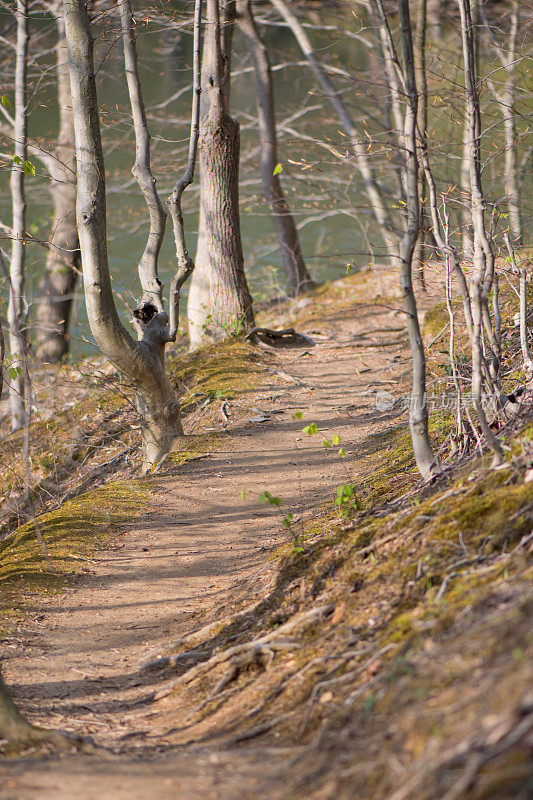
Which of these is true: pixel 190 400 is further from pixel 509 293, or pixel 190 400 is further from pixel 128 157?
pixel 128 157

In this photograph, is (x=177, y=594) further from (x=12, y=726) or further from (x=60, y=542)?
(x=12, y=726)

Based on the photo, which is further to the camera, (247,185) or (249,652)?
(247,185)

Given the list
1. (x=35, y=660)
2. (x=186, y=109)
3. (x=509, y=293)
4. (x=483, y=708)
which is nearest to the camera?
(x=483, y=708)

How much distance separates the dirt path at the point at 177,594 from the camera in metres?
2.43

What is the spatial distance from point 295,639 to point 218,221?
22.8 feet

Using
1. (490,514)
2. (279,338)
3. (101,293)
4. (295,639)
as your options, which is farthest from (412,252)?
(279,338)

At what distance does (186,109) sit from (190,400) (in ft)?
44.9

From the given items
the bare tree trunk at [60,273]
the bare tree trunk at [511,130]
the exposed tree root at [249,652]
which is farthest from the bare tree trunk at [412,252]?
the bare tree trunk at [60,273]

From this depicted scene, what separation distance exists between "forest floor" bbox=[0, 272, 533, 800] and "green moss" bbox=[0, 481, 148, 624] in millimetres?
79

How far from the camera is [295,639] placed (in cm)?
336

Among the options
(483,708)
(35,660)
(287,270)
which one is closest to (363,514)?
(35,660)

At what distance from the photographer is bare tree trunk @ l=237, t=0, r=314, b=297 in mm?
11961

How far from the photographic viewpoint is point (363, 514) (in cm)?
429

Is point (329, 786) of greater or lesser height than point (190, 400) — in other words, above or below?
below
